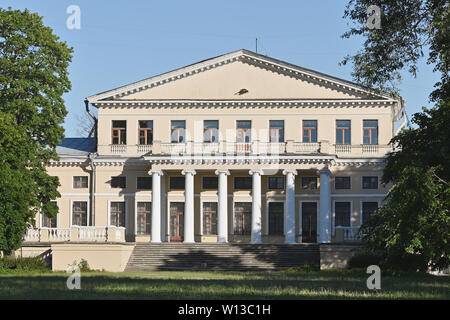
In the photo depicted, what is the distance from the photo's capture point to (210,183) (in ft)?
162

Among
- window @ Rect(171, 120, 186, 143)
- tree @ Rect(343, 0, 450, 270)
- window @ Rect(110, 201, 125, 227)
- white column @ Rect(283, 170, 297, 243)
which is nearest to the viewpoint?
tree @ Rect(343, 0, 450, 270)

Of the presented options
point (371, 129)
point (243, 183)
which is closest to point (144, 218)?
point (243, 183)

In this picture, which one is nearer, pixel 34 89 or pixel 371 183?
pixel 34 89

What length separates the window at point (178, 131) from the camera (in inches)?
1967

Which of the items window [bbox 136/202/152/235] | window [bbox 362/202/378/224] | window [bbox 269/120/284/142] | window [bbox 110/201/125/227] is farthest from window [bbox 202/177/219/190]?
window [bbox 362/202/378/224]

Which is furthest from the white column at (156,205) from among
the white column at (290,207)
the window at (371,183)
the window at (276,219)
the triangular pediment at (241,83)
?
the window at (371,183)

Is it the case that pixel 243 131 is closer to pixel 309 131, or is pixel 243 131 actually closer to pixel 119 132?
pixel 309 131

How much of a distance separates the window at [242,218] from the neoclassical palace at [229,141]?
6 cm

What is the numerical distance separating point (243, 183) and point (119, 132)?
874 centimetres

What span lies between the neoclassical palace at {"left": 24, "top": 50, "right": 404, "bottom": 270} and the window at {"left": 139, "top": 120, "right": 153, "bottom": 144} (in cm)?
6

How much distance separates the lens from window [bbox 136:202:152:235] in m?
49.3

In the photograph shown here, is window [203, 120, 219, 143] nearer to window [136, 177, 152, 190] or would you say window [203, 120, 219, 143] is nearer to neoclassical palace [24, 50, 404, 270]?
neoclassical palace [24, 50, 404, 270]
